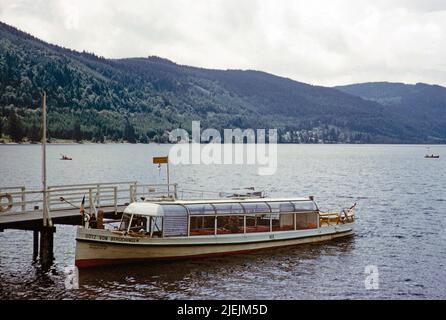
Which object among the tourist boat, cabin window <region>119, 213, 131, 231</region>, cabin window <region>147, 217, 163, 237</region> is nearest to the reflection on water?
the tourist boat

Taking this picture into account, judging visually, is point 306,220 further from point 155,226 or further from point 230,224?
point 155,226

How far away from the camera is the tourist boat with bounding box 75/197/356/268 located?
122ft

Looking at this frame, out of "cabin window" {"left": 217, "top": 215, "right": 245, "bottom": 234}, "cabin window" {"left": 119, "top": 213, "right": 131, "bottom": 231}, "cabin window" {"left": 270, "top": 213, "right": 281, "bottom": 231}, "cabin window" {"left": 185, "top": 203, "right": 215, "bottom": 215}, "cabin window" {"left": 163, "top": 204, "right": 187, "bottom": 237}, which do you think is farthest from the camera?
"cabin window" {"left": 270, "top": 213, "right": 281, "bottom": 231}

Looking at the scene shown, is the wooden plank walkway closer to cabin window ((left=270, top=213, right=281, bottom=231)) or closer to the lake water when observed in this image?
the lake water

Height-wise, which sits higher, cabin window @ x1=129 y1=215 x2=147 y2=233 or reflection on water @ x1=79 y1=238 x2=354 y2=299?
cabin window @ x1=129 y1=215 x2=147 y2=233

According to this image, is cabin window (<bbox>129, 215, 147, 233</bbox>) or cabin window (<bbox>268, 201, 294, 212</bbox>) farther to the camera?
cabin window (<bbox>268, 201, 294, 212</bbox>)

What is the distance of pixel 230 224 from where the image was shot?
139ft

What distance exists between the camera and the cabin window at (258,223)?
143 ft

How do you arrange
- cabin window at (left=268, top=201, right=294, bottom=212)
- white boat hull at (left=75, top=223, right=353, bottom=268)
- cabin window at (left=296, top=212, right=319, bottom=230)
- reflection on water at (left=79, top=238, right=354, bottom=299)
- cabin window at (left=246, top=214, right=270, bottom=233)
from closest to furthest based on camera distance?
reflection on water at (left=79, top=238, right=354, bottom=299) < white boat hull at (left=75, top=223, right=353, bottom=268) < cabin window at (left=246, top=214, right=270, bottom=233) < cabin window at (left=268, top=201, right=294, bottom=212) < cabin window at (left=296, top=212, right=319, bottom=230)

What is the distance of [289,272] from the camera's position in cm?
3822

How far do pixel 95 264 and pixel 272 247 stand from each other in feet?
45.6

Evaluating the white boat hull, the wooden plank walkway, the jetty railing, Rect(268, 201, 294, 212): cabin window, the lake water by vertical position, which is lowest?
the lake water

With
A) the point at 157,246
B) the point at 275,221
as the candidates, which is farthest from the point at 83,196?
the point at 275,221

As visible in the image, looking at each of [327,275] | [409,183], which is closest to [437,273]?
[327,275]
